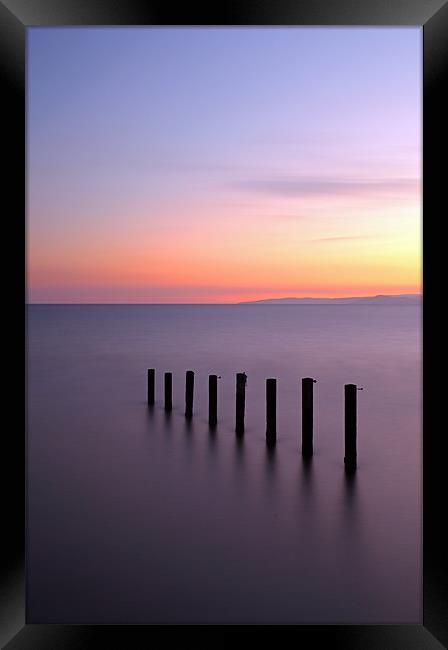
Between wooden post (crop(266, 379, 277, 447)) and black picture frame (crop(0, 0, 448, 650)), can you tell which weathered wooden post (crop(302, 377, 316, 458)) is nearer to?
wooden post (crop(266, 379, 277, 447))

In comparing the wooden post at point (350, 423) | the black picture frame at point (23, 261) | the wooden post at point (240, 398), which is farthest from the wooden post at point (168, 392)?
the black picture frame at point (23, 261)

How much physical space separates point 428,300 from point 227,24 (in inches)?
54.8

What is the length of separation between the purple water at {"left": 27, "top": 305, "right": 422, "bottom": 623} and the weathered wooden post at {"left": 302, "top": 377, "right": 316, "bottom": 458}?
262mm

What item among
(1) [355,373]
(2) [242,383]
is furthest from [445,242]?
(1) [355,373]

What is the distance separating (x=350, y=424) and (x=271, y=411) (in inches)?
66.6

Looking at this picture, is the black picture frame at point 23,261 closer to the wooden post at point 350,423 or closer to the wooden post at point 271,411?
the wooden post at point 350,423

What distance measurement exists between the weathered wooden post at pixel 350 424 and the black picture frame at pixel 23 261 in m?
4.38

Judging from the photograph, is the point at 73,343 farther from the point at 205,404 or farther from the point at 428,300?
the point at 428,300

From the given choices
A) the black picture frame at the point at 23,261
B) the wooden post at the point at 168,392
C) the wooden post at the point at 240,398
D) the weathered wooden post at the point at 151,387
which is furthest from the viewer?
the weathered wooden post at the point at 151,387

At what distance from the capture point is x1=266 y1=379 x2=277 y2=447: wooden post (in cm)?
807

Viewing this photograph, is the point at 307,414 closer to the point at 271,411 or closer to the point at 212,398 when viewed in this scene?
the point at 271,411

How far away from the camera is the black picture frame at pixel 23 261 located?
87.5 inches

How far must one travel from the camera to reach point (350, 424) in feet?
22.8

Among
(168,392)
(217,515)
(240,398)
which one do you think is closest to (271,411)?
(240,398)
